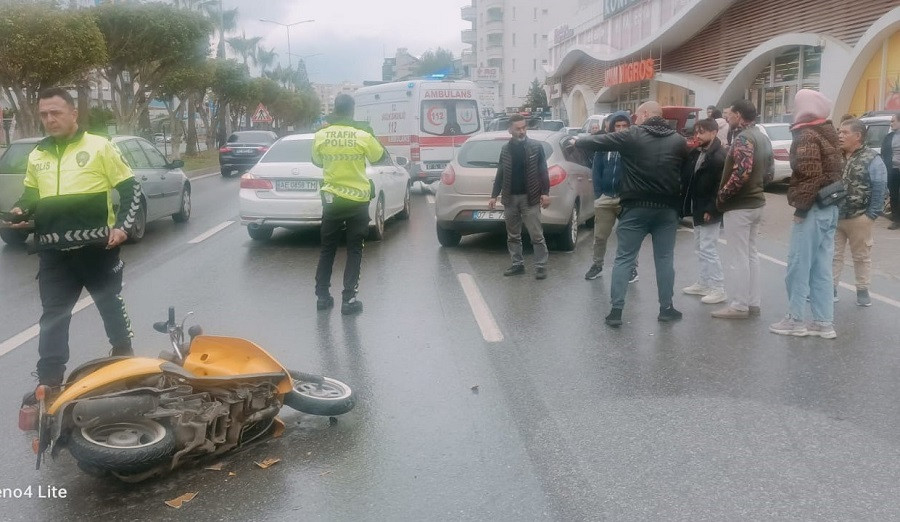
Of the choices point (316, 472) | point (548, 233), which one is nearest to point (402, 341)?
point (316, 472)

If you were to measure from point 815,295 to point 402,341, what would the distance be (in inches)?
130

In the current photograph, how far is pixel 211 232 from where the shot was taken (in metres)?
13.8

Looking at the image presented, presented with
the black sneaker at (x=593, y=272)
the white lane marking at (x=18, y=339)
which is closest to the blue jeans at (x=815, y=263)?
the black sneaker at (x=593, y=272)

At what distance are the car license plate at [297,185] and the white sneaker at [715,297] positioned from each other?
5.61m

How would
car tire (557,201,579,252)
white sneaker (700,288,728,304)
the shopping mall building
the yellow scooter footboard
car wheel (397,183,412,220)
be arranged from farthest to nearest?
the shopping mall building → car wheel (397,183,412,220) → car tire (557,201,579,252) → white sneaker (700,288,728,304) → the yellow scooter footboard

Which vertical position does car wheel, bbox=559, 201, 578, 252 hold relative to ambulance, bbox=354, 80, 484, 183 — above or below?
below

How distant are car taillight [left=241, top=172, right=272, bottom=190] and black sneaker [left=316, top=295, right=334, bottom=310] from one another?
13.7 ft

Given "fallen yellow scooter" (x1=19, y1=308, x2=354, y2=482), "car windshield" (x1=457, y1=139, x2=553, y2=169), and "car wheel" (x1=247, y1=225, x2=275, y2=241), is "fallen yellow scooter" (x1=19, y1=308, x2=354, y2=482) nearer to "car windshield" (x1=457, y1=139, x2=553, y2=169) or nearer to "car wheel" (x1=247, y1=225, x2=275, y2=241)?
"car windshield" (x1=457, y1=139, x2=553, y2=169)

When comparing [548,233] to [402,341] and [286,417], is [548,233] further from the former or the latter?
[286,417]

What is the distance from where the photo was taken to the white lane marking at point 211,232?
507 inches

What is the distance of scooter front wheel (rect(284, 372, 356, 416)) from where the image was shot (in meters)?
4.80

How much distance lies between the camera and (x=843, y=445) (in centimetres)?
455

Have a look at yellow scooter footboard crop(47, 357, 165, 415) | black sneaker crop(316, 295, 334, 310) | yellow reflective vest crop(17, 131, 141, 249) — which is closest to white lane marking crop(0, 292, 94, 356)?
yellow reflective vest crop(17, 131, 141, 249)

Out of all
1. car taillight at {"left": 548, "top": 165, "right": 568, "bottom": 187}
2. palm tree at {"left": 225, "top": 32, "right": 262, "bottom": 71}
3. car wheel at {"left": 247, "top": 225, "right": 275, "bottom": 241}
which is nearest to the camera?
car taillight at {"left": 548, "top": 165, "right": 568, "bottom": 187}
